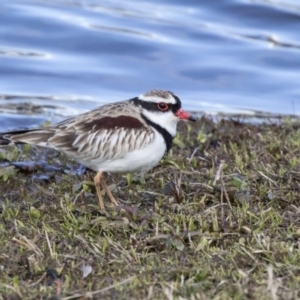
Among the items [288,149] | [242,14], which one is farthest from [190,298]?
[242,14]

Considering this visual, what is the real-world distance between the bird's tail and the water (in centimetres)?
355

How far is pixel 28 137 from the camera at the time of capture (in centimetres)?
678

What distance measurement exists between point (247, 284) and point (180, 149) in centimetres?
378

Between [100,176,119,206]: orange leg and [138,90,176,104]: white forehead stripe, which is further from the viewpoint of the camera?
[138,90,176,104]: white forehead stripe

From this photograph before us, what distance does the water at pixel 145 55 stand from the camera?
1196 centimetres

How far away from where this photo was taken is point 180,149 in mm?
8344

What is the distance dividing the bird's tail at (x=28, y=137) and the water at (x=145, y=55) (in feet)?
11.7

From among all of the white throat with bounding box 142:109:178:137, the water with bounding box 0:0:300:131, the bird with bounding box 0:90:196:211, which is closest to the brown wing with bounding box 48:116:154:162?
the bird with bounding box 0:90:196:211

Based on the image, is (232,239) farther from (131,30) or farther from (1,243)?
(131,30)

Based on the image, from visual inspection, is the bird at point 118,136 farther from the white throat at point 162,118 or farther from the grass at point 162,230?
the grass at point 162,230

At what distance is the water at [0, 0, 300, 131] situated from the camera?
1196cm

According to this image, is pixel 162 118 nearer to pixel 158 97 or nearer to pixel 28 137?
pixel 158 97

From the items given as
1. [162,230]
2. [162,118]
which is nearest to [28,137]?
[162,118]

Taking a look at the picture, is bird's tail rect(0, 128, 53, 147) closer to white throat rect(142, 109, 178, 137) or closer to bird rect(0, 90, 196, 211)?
bird rect(0, 90, 196, 211)
